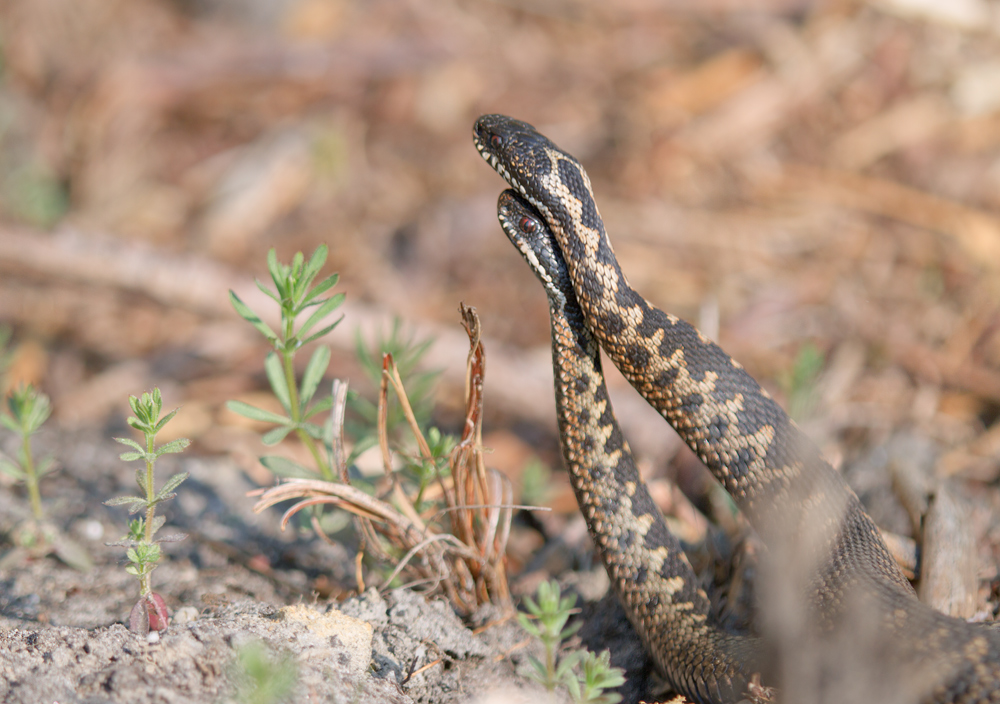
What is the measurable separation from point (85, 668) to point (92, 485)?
209 centimetres

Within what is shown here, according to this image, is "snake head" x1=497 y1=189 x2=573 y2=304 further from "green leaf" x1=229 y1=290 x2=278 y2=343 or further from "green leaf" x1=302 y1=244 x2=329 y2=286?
"green leaf" x1=229 y1=290 x2=278 y2=343

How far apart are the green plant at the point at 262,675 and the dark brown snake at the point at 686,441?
1511 millimetres

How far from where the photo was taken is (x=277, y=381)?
341 cm

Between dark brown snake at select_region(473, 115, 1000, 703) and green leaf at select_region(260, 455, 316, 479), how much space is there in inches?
47.1

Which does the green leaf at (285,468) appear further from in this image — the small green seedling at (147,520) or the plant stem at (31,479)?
the plant stem at (31,479)

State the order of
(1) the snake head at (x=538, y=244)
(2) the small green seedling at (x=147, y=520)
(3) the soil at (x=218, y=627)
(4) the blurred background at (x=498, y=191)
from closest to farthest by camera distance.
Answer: (3) the soil at (x=218, y=627)
(2) the small green seedling at (x=147, y=520)
(1) the snake head at (x=538, y=244)
(4) the blurred background at (x=498, y=191)

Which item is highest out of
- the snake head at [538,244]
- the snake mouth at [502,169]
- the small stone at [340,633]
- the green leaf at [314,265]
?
the snake mouth at [502,169]

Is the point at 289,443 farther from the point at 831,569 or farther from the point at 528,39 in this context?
the point at 528,39

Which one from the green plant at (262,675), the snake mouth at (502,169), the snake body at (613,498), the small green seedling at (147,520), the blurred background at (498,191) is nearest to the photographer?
the green plant at (262,675)

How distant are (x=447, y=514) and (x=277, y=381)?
994 mm

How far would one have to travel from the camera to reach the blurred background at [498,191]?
603 centimetres

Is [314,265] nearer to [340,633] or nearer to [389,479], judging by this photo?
[389,479]

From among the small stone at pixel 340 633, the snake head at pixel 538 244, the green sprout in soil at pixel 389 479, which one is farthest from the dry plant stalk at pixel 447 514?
the snake head at pixel 538 244

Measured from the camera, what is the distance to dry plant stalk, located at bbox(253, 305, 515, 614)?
320cm
